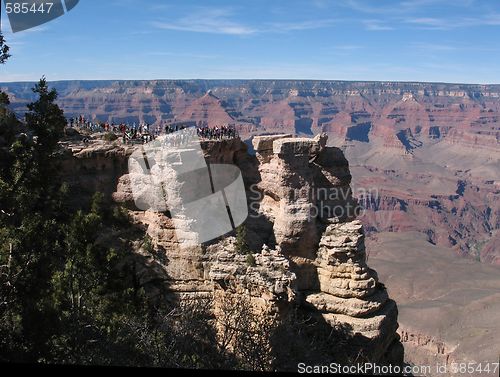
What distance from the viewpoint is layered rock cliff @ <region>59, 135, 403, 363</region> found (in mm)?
20531

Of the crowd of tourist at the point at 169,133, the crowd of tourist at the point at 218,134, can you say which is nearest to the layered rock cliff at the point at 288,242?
the crowd of tourist at the point at 218,134

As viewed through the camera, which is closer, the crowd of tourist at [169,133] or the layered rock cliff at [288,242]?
the layered rock cliff at [288,242]

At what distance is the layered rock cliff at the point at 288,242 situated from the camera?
67.4 feet

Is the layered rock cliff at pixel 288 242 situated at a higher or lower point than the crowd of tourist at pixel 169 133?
lower

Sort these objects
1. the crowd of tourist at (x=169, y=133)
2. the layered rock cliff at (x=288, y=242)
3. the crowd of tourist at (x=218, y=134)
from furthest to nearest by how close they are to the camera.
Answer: the crowd of tourist at (x=218, y=134) → the crowd of tourist at (x=169, y=133) → the layered rock cliff at (x=288, y=242)

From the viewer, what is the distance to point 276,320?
720 inches

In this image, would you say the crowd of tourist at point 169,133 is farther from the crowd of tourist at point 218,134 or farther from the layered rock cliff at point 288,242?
the layered rock cliff at point 288,242

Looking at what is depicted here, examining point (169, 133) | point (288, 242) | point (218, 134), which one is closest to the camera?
point (288, 242)

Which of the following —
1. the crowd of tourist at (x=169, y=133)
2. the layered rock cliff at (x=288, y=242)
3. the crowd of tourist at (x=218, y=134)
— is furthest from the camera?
the crowd of tourist at (x=218, y=134)

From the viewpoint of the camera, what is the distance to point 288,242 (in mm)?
22516

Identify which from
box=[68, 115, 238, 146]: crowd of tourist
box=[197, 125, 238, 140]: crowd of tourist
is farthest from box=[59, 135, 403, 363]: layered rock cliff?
box=[68, 115, 238, 146]: crowd of tourist

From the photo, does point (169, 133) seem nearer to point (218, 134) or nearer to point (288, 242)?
point (218, 134)

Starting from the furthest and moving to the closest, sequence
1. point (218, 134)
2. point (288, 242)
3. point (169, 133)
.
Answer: point (218, 134), point (169, 133), point (288, 242)

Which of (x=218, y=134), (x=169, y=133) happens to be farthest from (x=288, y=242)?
(x=169, y=133)
